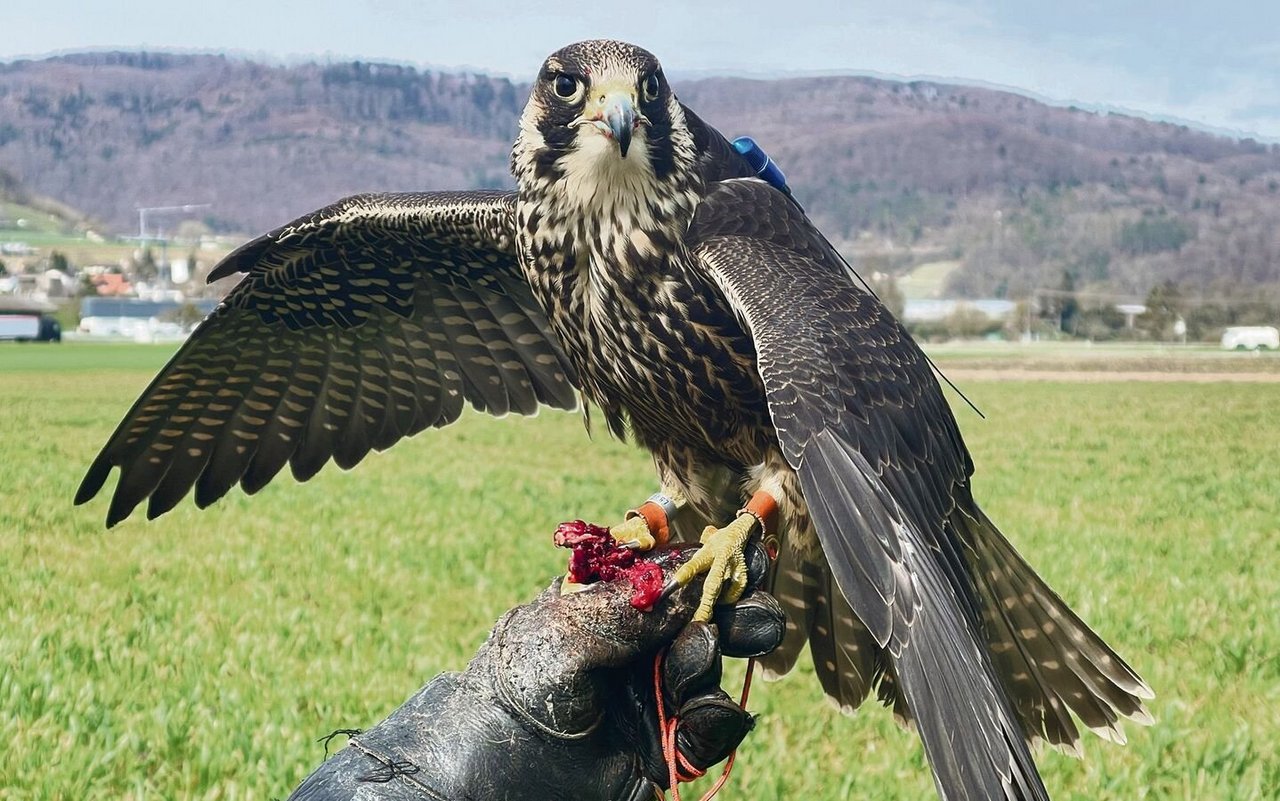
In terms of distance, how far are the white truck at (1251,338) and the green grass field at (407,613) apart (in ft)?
112

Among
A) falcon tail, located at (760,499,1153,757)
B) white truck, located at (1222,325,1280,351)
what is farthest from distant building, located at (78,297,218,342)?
falcon tail, located at (760,499,1153,757)

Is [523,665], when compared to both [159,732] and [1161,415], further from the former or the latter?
[1161,415]

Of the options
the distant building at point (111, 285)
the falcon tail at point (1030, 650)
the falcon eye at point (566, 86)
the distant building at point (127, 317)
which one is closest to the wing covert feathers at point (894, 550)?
the falcon tail at point (1030, 650)

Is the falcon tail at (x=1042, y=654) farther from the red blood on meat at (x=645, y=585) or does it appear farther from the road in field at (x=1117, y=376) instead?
the road in field at (x=1117, y=376)

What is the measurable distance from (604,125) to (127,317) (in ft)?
259

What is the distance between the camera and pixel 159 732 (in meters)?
3.64

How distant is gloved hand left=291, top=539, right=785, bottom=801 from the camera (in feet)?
6.81

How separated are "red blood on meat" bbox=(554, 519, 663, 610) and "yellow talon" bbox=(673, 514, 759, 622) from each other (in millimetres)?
80

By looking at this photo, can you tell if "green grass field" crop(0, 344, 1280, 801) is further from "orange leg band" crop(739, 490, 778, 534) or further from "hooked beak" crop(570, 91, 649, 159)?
"hooked beak" crop(570, 91, 649, 159)

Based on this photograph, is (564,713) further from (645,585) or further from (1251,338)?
(1251,338)

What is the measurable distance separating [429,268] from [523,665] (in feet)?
5.66

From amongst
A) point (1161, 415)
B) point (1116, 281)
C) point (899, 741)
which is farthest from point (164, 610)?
point (1116, 281)

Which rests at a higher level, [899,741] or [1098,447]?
[899,741]

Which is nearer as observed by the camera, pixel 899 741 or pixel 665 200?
pixel 665 200
